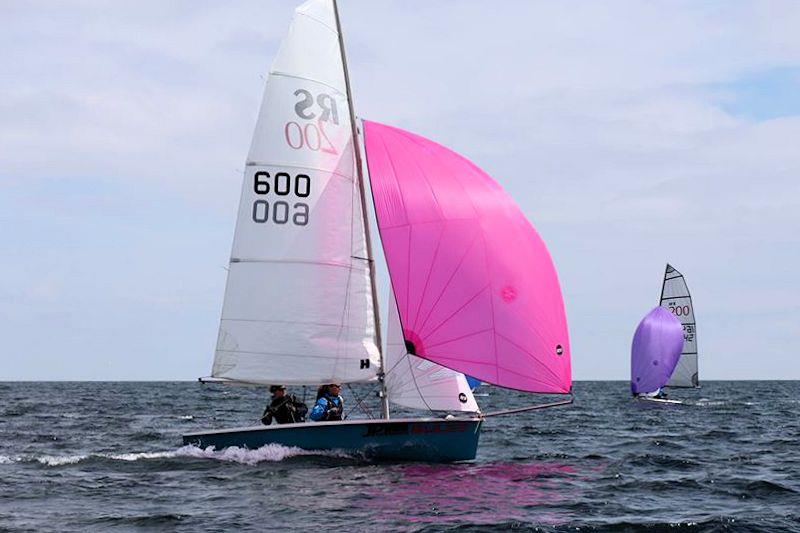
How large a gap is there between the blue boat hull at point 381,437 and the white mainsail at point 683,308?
48469 mm

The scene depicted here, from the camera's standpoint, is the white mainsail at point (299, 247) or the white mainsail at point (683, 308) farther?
the white mainsail at point (683, 308)

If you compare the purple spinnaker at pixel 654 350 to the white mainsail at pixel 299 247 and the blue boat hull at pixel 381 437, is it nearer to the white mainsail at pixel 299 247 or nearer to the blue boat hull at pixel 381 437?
the white mainsail at pixel 299 247

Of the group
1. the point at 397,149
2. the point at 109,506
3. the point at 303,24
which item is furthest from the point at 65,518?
the point at 303,24

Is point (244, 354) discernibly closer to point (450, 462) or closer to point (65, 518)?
point (450, 462)

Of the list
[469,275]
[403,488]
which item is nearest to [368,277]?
[469,275]

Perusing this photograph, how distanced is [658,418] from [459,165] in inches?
897

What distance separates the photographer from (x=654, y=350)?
2005 inches

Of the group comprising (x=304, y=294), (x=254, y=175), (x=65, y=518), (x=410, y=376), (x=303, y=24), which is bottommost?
(x=65, y=518)

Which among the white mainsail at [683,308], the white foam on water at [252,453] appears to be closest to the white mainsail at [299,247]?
the white foam on water at [252,453]

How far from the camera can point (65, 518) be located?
1396 cm

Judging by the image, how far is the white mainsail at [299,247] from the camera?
61.5 feet

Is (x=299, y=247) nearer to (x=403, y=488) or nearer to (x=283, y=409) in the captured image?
(x=283, y=409)

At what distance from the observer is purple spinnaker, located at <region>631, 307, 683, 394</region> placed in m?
51.2

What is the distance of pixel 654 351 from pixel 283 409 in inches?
1386
